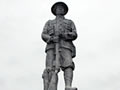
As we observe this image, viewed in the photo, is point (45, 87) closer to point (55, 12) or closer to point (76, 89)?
point (76, 89)

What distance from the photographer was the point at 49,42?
14.6 m

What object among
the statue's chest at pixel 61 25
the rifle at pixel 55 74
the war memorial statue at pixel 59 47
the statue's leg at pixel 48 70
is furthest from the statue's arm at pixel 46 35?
the statue's leg at pixel 48 70

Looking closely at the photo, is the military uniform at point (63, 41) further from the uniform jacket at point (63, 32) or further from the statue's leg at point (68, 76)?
the statue's leg at point (68, 76)

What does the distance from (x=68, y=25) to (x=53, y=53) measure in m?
1.42

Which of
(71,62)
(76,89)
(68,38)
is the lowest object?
(76,89)

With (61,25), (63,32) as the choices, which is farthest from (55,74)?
(61,25)

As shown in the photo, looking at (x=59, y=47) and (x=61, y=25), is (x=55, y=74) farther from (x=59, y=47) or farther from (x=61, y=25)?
(x=61, y=25)

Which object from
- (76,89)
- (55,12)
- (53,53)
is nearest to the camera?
(76,89)

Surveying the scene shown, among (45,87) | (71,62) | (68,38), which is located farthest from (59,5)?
(45,87)

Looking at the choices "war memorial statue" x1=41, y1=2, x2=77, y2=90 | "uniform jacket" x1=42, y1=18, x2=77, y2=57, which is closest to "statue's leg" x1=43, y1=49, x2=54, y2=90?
"war memorial statue" x1=41, y1=2, x2=77, y2=90

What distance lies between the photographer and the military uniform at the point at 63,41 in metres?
14.3

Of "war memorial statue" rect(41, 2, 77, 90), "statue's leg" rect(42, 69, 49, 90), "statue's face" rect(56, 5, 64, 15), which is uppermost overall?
"statue's face" rect(56, 5, 64, 15)

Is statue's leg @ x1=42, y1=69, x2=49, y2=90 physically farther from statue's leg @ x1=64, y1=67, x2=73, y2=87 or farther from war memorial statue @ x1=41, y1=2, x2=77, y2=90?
statue's leg @ x1=64, y1=67, x2=73, y2=87

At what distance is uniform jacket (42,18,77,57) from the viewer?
1461cm
